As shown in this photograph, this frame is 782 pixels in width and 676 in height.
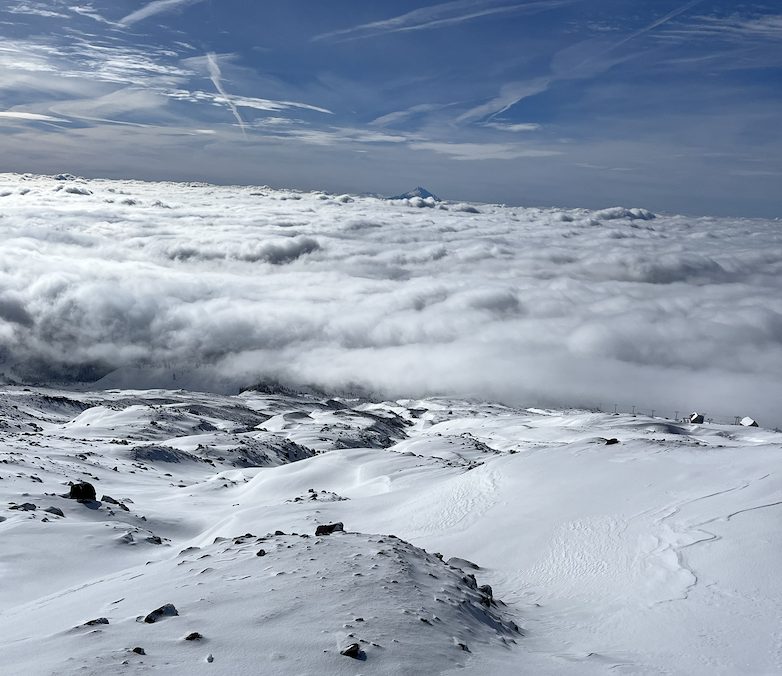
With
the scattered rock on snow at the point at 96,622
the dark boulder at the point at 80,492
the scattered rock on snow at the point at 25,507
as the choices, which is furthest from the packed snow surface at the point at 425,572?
the dark boulder at the point at 80,492

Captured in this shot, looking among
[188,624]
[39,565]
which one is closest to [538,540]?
[188,624]

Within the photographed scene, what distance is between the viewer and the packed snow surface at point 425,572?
9.48 m

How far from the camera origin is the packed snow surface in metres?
9.48

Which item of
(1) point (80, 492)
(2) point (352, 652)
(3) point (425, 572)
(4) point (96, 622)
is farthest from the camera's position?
(1) point (80, 492)

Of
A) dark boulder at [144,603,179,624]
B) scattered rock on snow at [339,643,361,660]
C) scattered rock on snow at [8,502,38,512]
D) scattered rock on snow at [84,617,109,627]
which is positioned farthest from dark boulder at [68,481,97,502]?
scattered rock on snow at [339,643,361,660]

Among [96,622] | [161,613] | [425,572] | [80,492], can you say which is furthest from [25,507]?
[425,572]

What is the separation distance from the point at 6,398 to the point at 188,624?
10599 cm

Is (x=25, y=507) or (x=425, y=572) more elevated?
(x=425, y=572)

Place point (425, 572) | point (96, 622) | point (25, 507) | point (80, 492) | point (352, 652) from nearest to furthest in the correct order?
1. point (352, 652)
2. point (96, 622)
3. point (425, 572)
4. point (25, 507)
5. point (80, 492)

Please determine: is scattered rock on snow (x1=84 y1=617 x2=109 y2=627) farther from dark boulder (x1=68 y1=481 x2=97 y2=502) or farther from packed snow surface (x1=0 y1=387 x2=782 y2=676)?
dark boulder (x1=68 y1=481 x2=97 y2=502)

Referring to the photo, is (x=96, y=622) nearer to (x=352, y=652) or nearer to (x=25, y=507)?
(x=352, y=652)

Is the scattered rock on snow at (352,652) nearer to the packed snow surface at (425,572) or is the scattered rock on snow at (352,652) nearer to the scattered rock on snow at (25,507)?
the packed snow surface at (425,572)

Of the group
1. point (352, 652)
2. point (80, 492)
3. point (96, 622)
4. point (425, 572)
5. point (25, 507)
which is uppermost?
point (352, 652)

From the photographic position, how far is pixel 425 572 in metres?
13.7
